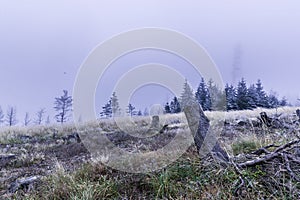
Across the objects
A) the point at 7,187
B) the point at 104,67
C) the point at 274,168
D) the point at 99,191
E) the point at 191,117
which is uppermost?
the point at 104,67

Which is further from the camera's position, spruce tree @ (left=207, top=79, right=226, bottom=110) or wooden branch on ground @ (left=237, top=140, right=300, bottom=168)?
spruce tree @ (left=207, top=79, right=226, bottom=110)

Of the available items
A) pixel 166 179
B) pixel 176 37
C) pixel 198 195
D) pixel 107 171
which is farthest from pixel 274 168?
pixel 176 37

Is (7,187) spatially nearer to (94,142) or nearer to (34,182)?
(34,182)

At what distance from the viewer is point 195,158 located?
153 inches

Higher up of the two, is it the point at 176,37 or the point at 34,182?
the point at 176,37

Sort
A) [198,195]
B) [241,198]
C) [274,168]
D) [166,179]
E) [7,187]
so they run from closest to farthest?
1. [241,198]
2. [198,195]
3. [274,168]
4. [166,179]
5. [7,187]

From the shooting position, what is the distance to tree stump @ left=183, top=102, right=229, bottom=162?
3.74 metres

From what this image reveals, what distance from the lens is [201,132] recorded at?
3.88 m

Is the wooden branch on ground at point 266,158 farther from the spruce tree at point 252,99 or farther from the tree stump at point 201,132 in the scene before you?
the spruce tree at point 252,99

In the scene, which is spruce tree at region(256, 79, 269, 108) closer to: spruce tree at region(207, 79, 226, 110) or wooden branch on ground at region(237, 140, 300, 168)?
spruce tree at region(207, 79, 226, 110)

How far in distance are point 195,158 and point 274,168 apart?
1.06m

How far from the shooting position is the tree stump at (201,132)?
3742 mm

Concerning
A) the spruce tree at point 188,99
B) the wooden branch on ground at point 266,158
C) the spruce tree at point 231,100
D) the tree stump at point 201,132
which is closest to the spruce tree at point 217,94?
→ the spruce tree at point 188,99

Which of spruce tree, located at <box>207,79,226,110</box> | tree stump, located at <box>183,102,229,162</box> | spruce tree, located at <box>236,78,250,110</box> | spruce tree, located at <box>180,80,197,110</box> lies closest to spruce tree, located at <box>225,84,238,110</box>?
spruce tree, located at <box>236,78,250,110</box>
